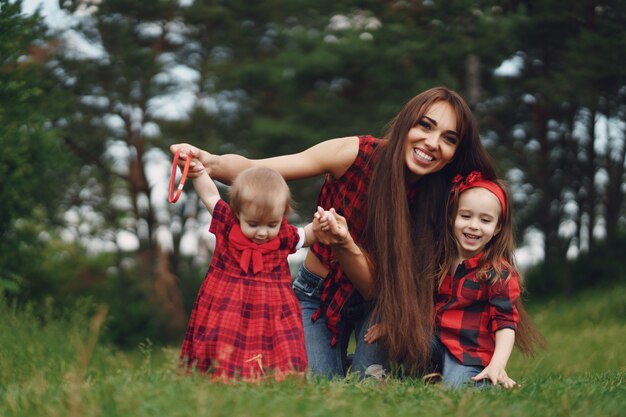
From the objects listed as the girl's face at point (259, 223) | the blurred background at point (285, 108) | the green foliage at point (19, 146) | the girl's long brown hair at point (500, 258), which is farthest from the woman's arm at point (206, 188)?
the blurred background at point (285, 108)

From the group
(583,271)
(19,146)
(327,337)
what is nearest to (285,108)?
(583,271)

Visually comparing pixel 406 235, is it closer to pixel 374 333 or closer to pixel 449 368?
pixel 374 333

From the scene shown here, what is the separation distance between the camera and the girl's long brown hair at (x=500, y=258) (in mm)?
4566

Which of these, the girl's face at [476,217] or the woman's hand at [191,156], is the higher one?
the woman's hand at [191,156]

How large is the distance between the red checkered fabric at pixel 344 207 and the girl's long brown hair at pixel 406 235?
0.30 ft

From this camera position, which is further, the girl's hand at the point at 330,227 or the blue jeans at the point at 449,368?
the blue jeans at the point at 449,368

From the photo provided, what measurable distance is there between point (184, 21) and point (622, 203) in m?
11.0

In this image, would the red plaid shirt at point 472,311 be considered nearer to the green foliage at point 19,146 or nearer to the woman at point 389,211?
the woman at point 389,211

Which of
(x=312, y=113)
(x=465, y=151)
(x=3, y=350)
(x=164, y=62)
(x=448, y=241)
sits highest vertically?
(x=164, y=62)

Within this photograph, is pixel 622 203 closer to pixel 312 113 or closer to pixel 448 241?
pixel 312 113

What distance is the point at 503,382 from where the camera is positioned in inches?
162

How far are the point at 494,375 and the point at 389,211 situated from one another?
1041 millimetres

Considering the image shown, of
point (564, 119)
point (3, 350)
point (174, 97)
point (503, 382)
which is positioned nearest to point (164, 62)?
point (174, 97)

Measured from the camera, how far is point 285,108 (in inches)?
731
